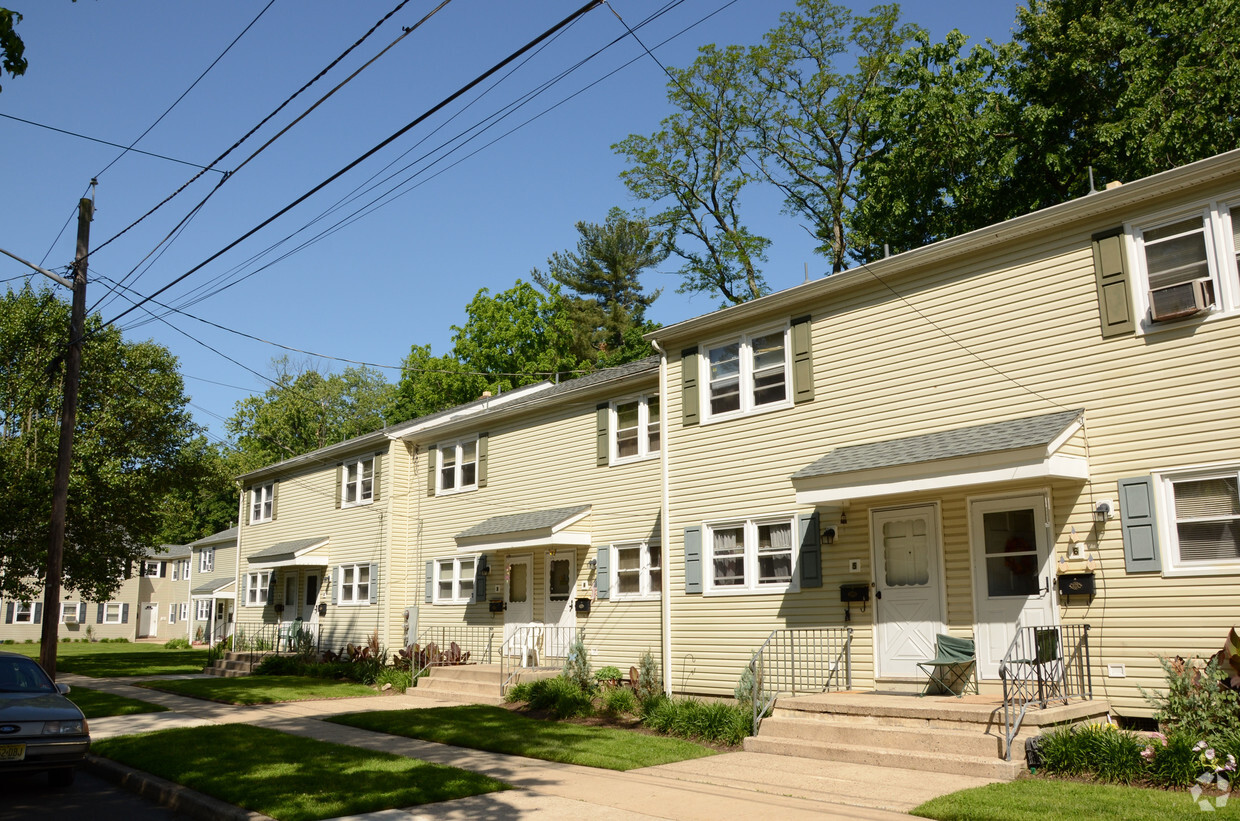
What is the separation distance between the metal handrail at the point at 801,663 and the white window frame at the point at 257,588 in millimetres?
20634

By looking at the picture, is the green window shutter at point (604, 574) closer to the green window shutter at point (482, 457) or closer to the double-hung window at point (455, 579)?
the double-hung window at point (455, 579)

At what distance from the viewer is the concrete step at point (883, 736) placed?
9.84 metres

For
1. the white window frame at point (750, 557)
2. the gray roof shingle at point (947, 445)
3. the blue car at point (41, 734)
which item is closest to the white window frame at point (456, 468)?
the white window frame at point (750, 557)

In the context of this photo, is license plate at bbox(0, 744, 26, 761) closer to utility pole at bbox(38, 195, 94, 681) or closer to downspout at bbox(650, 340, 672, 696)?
utility pole at bbox(38, 195, 94, 681)

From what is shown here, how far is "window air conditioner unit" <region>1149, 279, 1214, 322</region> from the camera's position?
10266 millimetres

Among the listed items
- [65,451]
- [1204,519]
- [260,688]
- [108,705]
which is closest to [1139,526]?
[1204,519]

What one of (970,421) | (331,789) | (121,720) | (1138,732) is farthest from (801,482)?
(121,720)

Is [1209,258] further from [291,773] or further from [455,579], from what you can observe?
[455,579]

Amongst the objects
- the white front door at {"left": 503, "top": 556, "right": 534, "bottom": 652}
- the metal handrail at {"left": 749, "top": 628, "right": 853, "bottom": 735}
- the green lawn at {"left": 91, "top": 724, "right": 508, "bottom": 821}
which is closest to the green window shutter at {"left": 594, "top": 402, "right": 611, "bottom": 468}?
the white front door at {"left": 503, "top": 556, "right": 534, "bottom": 652}

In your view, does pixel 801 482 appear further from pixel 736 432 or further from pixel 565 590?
pixel 565 590

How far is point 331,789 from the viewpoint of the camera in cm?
941

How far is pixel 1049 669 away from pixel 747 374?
6505mm

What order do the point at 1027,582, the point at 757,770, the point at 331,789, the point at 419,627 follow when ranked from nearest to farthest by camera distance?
the point at 331,789 → the point at 757,770 → the point at 1027,582 → the point at 419,627

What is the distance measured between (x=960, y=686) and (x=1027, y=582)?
5.10ft
